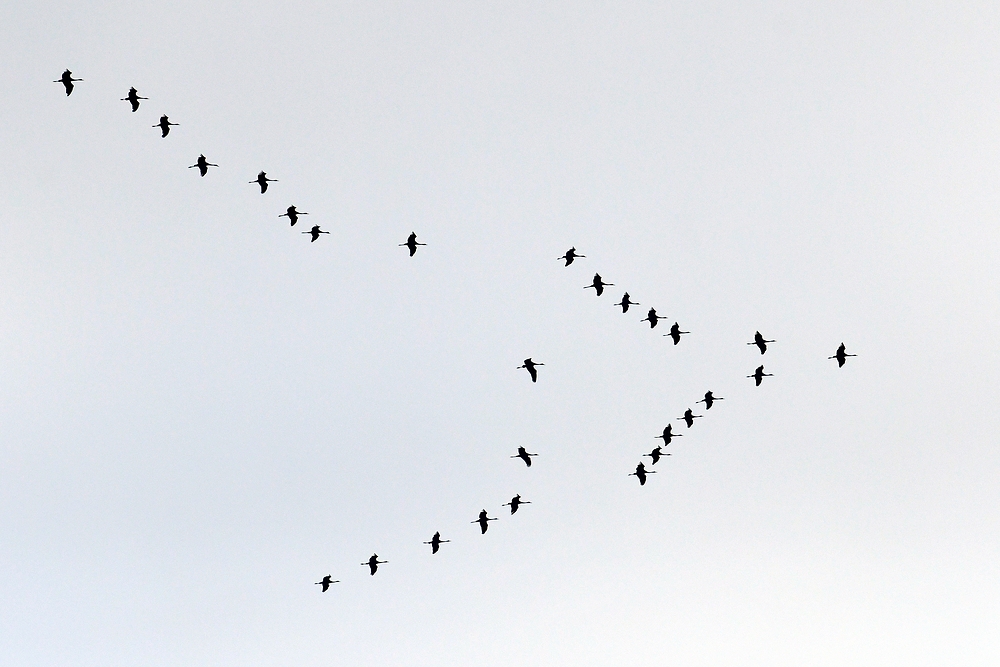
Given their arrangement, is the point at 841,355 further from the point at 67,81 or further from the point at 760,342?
the point at 67,81

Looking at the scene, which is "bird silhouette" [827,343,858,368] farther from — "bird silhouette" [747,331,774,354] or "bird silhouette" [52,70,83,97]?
"bird silhouette" [52,70,83,97]

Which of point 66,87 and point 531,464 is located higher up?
point 66,87

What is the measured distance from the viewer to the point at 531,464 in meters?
111

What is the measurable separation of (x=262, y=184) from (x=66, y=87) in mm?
15367

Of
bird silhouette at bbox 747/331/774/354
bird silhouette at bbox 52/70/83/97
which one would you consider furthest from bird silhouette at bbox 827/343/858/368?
bird silhouette at bbox 52/70/83/97

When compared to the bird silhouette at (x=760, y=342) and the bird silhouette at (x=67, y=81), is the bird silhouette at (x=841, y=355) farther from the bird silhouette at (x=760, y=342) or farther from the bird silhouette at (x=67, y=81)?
the bird silhouette at (x=67, y=81)

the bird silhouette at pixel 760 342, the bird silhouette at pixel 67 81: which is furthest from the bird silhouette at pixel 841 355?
the bird silhouette at pixel 67 81

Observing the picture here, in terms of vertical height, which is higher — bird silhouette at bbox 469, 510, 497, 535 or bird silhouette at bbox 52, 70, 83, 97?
bird silhouette at bbox 52, 70, 83, 97

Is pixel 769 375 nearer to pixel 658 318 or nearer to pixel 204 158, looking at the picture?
pixel 658 318

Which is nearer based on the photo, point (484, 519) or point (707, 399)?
point (484, 519)

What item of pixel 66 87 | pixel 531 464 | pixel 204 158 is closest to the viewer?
pixel 66 87

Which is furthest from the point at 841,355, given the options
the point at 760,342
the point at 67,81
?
the point at 67,81

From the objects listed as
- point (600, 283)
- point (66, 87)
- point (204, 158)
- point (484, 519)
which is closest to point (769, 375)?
point (600, 283)

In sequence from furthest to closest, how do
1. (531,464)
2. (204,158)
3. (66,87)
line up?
(531,464), (204,158), (66,87)
